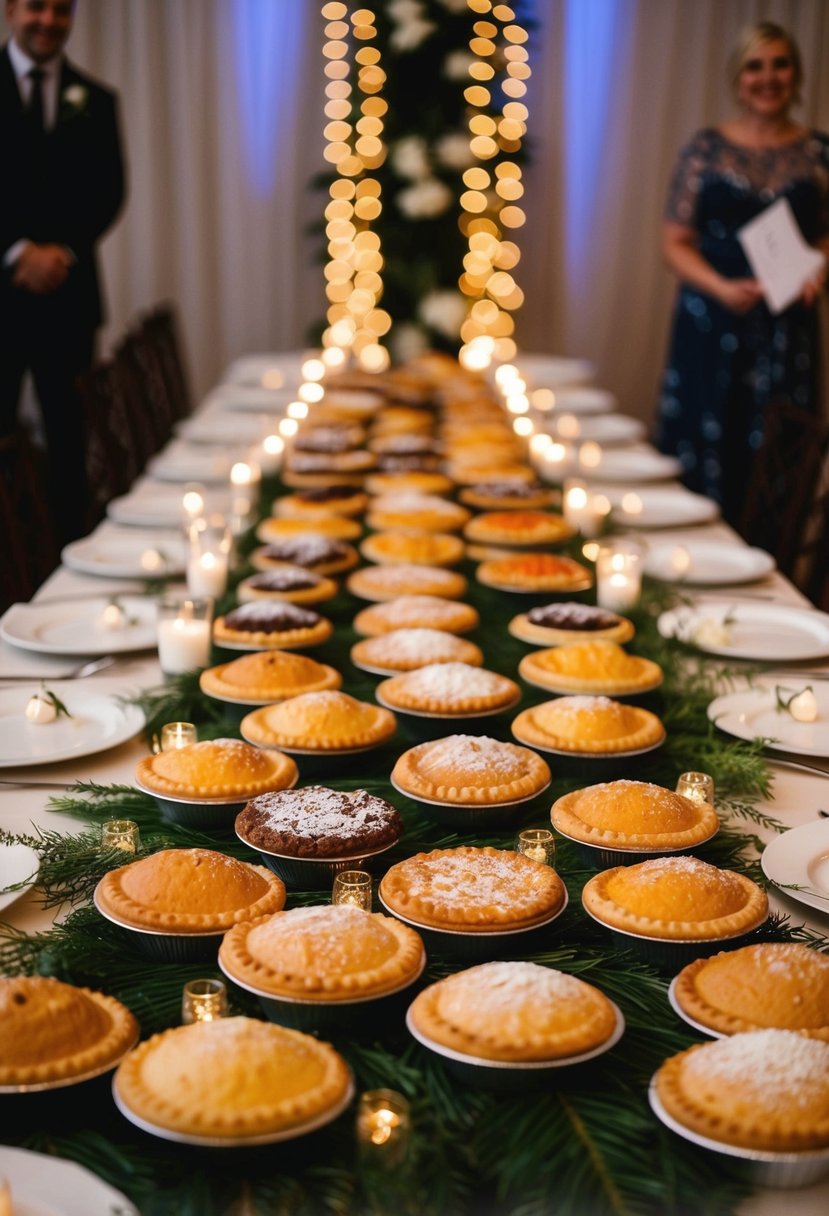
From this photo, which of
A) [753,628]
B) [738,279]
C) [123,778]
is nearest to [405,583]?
[753,628]

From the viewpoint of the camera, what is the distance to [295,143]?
26.5 ft

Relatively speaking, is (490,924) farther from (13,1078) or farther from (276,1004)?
(13,1078)

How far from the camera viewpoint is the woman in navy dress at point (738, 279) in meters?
5.10

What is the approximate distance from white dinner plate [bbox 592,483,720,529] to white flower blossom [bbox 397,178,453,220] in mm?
3538

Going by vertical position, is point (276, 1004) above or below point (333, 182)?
below

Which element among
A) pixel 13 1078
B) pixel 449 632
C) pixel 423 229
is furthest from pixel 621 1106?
pixel 423 229

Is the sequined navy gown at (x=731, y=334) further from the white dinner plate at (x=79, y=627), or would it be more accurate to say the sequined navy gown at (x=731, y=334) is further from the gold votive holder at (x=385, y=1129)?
the gold votive holder at (x=385, y=1129)

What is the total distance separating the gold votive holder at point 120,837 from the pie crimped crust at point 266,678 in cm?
47

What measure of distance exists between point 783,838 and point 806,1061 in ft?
1.85

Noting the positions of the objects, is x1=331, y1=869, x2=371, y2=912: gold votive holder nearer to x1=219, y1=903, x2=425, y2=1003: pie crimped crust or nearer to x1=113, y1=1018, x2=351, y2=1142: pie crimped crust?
x1=219, y1=903, x2=425, y2=1003: pie crimped crust

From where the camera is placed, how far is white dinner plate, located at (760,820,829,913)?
1.51 m

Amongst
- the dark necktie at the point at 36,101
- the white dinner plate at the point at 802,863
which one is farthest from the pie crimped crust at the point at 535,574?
the dark necktie at the point at 36,101

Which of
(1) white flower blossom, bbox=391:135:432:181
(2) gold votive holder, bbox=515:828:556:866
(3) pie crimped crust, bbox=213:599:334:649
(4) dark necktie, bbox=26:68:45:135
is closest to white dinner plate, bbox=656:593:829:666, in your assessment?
(3) pie crimped crust, bbox=213:599:334:649

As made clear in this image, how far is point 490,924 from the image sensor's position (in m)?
1.35
